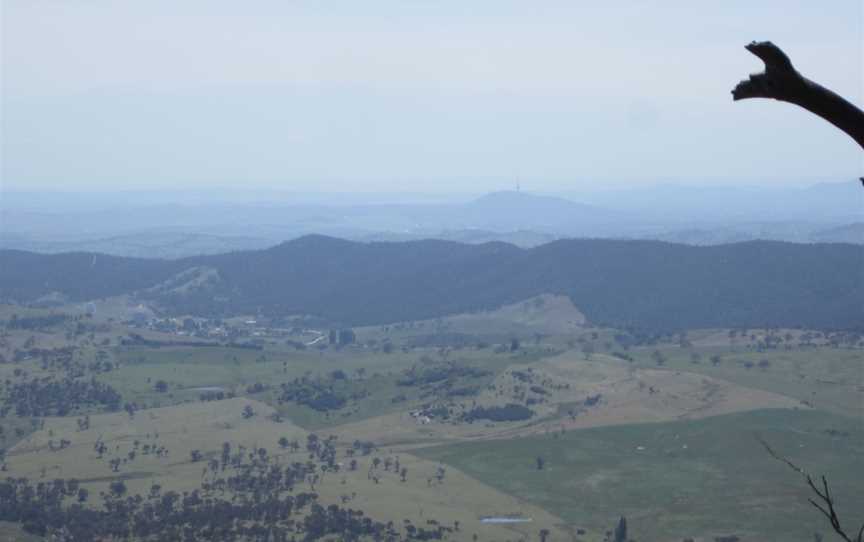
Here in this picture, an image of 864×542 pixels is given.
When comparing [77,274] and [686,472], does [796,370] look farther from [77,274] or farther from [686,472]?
[77,274]

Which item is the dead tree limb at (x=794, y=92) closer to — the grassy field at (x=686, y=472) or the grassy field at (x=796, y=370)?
the grassy field at (x=686, y=472)

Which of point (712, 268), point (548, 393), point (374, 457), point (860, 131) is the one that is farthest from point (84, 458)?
point (712, 268)

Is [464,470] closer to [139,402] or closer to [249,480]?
[249,480]

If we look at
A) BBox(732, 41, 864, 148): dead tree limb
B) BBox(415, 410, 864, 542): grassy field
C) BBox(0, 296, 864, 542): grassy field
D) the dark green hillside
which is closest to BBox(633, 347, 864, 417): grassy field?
BBox(0, 296, 864, 542): grassy field


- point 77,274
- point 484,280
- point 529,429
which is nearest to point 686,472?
point 529,429

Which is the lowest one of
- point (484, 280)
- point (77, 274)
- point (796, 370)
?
point (796, 370)

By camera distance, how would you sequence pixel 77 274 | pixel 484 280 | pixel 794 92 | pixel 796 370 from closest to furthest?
pixel 794 92 → pixel 796 370 → pixel 484 280 → pixel 77 274

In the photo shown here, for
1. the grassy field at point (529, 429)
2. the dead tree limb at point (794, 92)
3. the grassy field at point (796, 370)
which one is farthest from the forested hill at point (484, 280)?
the dead tree limb at point (794, 92)

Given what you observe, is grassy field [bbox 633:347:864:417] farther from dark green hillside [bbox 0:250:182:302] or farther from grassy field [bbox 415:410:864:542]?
dark green hillside [bbox 0:250:182:302]
